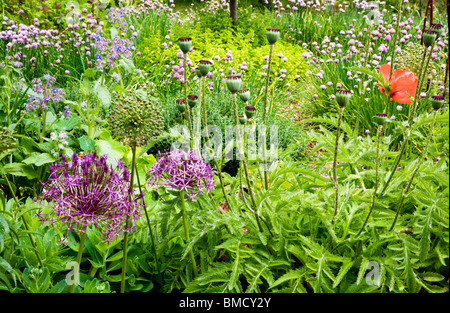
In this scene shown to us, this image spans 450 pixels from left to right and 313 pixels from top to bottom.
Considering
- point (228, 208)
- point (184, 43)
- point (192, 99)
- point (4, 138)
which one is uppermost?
point (184, 43)

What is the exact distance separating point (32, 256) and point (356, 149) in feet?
4.58

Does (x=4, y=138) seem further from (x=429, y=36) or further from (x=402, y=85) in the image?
(x=402, y=85)

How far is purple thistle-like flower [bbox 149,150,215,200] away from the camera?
143 cm

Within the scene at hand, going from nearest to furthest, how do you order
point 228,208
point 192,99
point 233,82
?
point 233,82 < point 192,99 < point 228,208

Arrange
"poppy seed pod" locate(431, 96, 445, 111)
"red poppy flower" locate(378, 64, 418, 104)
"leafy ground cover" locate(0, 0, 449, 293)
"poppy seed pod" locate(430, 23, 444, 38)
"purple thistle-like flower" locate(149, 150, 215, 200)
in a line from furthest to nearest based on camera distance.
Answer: "red poppy flower" locate(378, 64, 418, 104) → "purple thistle-like flower" locate(149, 150, 215, 200) → "leafy ground cover" locate(0, 0, 449, 293) → "poppy seed pod" locate(430, 23, 444, 38) → "poppy seed pod" locate(431, 96, 445, 111)

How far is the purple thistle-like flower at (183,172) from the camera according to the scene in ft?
4.69

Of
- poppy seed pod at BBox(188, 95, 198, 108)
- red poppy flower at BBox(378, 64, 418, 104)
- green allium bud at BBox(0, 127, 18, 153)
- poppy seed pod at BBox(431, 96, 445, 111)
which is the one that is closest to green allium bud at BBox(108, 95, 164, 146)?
poppy seed pod at BBox(188, 95, 198, 108)

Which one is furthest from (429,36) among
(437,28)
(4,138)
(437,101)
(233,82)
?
(4,138)

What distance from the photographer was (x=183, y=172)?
1.43 metres

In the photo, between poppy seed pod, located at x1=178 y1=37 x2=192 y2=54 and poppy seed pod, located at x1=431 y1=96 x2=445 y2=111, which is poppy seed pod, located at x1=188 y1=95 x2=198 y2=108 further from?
poppy seed pod, located at x1=431 y1=96 x2=445 y2=111

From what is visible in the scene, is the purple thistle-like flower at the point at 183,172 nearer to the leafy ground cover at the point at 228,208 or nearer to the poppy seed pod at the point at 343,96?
the leafy ground cover at the point at 228,208

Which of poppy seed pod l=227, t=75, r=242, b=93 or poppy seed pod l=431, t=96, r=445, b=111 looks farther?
poppy seed pod l=227, t=75, r=242, b=93
